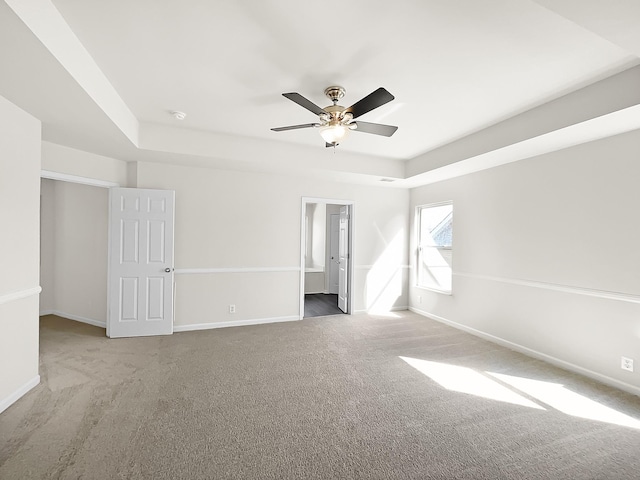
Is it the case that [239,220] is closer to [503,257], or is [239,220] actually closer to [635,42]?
[503,257]

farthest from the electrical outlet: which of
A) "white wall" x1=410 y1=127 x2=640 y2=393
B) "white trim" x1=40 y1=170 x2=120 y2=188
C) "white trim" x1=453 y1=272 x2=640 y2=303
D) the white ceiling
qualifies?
"white trim" x1=40 y1=170 x2=120 y2=188

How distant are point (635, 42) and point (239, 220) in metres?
4.31

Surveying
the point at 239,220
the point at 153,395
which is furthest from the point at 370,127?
the point at 153,395

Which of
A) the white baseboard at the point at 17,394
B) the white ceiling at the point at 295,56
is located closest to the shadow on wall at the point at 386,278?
the white ceiling at the point at 295,56

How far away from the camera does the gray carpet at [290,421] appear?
5.92 ft

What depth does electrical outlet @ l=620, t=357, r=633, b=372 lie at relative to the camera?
2777mm

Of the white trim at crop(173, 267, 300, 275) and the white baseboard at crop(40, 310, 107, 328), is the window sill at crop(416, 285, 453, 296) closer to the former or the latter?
the white trim at crop(173, 267, 300, 275)

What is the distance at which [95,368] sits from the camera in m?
3.09

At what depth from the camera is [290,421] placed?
224cm

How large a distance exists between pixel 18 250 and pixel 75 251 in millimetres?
2625

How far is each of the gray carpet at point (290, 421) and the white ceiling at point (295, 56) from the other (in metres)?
2.42

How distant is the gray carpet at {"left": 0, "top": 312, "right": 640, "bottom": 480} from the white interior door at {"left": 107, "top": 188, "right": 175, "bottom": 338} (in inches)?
18.7

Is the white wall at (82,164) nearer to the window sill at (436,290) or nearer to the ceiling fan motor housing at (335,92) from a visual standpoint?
the ceiling fan motor housing at (335,92)

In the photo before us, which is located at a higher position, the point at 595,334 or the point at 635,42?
the point at 635,42
